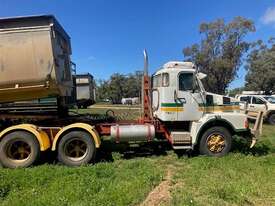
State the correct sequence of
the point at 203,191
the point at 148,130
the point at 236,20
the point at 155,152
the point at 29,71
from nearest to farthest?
1. the point at 203,191
2. the point at 29,71
3. the point at 148,130
4. the point at 155,152
5. the point at 236,20

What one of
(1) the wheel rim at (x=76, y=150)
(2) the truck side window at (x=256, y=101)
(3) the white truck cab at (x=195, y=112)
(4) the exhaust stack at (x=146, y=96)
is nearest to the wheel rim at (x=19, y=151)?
(1) the wheel rim at (x=76, y=150)

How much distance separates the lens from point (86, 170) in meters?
7.13

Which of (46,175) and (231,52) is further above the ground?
(231,52)

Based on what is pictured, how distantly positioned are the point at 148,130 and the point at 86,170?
7.33 feet

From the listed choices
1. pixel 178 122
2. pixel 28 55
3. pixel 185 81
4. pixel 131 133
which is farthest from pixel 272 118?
pixel 28 55

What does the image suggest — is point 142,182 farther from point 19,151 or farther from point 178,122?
point 19,151

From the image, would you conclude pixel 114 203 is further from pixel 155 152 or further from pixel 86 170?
pixel 155 152

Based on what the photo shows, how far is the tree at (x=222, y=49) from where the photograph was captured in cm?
3841

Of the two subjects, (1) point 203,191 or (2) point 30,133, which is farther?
(2) point 30,133

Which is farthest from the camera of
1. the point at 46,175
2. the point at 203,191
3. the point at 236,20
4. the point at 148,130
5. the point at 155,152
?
the point at 236,20

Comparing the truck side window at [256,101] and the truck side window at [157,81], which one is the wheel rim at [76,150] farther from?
the truck side window at [256,101]

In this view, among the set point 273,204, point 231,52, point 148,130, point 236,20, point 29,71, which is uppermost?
point 236,20

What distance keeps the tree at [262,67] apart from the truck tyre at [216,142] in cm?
3619

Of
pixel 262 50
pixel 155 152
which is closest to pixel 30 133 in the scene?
pixel 155 152
